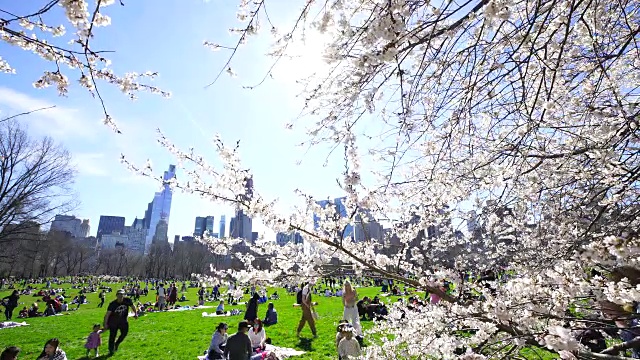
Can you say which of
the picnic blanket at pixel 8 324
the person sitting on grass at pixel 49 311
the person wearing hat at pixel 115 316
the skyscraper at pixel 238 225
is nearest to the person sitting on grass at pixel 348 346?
the skyscraper at pixel 238 225

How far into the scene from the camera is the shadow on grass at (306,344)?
7584 millimetres

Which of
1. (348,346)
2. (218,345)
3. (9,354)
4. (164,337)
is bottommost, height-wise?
(164,337)

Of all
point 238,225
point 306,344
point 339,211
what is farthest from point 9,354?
point 339,211

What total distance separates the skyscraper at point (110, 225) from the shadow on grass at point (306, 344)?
618 feet

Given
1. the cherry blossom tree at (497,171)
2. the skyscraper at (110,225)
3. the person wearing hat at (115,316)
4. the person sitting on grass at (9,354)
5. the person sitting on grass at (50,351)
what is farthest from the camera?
the skyscraper at (110,225)

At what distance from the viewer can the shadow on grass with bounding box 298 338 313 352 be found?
24.9 feet

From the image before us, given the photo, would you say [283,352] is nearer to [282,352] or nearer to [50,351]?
[282,352]

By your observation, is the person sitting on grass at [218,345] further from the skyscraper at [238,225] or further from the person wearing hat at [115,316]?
the skyscraper at [238,225]

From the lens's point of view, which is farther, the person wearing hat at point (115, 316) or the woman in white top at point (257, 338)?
the person wearing hat at point (115, 316)

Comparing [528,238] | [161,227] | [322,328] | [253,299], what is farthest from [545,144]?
[161,227]

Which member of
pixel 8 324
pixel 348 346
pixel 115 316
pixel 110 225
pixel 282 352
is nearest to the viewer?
pixel 348 346

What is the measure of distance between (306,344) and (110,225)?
644 ft

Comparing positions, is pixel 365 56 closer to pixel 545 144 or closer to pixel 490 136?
pixel 490 136

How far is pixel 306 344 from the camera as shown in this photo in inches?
313
